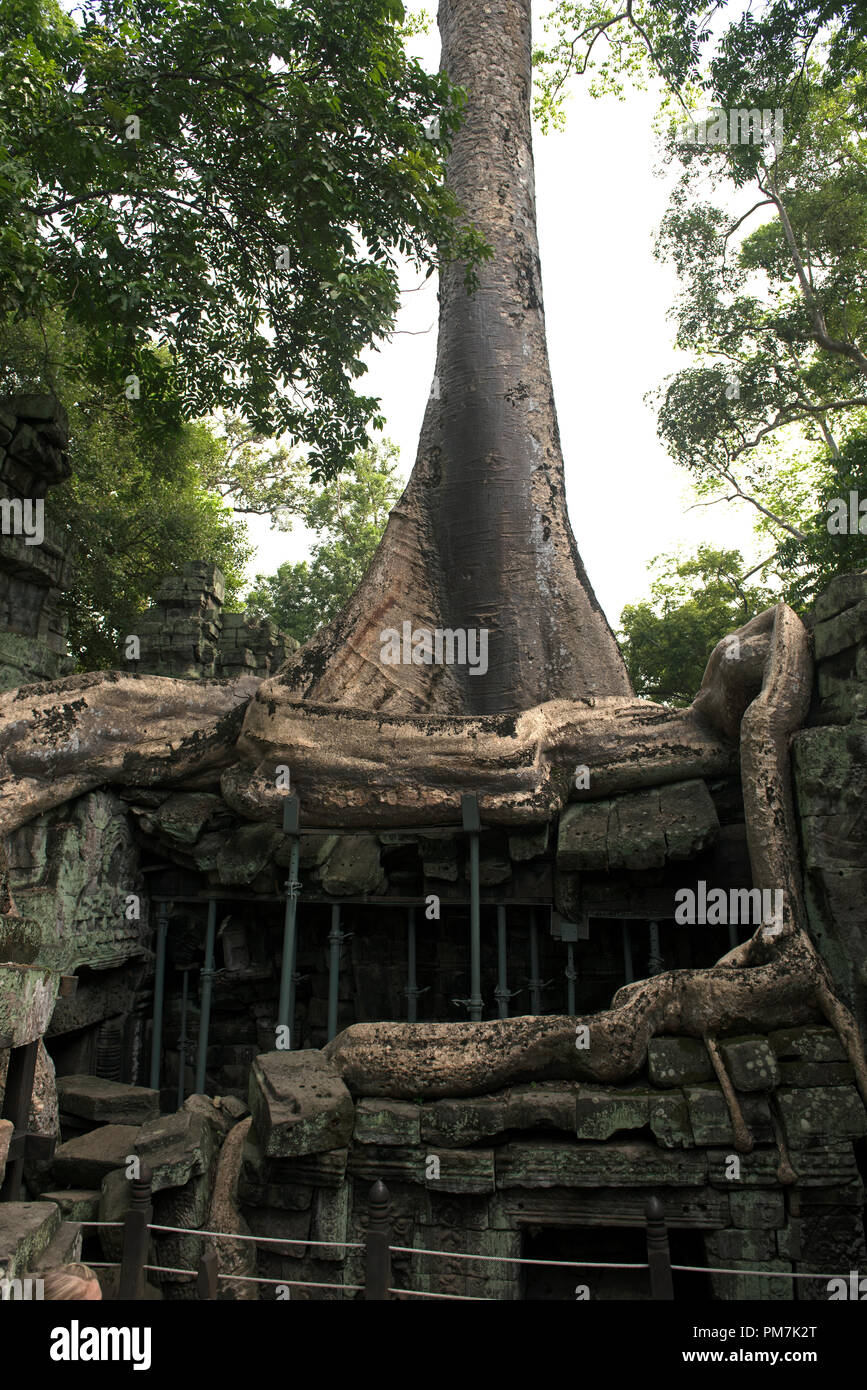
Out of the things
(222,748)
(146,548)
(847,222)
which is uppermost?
(847,222)

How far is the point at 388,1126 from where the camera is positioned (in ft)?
12.8

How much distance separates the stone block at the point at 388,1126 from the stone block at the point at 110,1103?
4.91ft

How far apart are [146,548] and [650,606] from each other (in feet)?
31.9

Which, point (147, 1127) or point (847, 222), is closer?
point (147, 1127)

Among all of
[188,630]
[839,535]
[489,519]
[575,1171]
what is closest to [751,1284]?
[575,1171]

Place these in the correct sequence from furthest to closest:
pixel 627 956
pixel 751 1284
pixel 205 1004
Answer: pixel 205 1004
pixel 627 956
pixel 751 1284

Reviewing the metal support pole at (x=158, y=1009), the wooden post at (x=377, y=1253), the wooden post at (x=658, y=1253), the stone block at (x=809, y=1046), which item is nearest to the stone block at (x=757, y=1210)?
the stone block at (x=809, y=1046)

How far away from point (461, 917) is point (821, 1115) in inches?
94.5

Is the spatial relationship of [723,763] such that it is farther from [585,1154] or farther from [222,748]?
[222,748]

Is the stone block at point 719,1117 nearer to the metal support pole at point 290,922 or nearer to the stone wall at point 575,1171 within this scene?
the stone wall at point 575,1171

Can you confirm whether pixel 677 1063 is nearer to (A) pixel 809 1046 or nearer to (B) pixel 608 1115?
(B) pixel 608 1115

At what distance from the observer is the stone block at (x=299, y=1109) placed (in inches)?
147

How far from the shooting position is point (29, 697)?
19.6 ft
